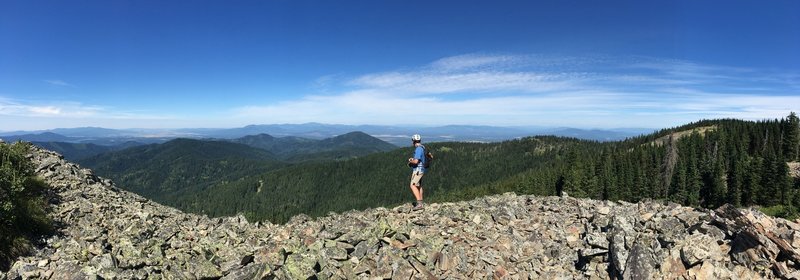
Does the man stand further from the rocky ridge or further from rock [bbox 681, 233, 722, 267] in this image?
rock [bbox 681, 233, 722, 267]

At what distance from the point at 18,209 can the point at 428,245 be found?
49.0ft

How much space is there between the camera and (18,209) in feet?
45.4

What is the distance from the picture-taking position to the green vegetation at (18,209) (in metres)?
12.7

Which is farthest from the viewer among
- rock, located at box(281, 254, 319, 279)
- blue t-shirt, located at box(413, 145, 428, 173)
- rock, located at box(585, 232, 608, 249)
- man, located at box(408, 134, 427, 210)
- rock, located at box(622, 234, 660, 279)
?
blue t-shirt, located at box(413, 145, 428, 173)

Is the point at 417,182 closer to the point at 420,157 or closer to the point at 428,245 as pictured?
the point at 420,157

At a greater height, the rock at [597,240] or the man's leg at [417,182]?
the man's leg at [417,182]

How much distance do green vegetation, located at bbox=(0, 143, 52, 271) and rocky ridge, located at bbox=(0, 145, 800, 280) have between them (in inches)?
24.2

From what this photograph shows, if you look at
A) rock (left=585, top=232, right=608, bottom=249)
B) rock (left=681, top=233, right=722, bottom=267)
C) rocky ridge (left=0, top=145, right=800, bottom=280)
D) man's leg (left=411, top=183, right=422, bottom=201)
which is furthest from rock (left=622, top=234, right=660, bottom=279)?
man's leg (left=411, top=183, right=422, bottom=201)

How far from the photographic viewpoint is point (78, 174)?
73.6 ft

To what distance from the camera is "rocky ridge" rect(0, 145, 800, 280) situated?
1195 cm

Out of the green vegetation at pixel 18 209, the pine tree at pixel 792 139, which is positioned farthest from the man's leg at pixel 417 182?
the pine tree at pixel 792 139

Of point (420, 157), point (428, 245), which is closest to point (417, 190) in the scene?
point (420, 157)

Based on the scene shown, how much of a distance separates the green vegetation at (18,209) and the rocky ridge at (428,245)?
61cm

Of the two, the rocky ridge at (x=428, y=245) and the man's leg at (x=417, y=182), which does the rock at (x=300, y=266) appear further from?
the man's leg at (x=417, y=182)
